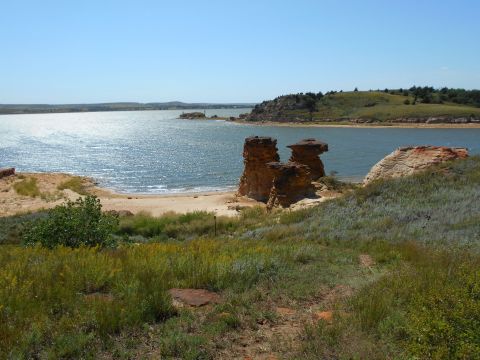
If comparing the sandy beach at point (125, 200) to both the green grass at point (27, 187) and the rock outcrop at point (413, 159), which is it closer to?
the green grass at point (27, 187)

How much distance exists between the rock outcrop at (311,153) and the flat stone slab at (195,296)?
27664 millimetres

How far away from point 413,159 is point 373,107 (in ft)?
461

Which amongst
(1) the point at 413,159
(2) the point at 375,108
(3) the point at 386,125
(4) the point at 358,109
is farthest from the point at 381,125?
(1) the point at 413,159

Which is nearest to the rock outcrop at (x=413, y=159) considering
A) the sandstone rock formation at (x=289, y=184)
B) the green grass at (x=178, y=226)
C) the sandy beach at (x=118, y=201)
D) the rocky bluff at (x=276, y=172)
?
the sandstone rock formation at (x=289, y=184)

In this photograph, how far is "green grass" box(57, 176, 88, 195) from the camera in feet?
135

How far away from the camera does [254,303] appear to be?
19.2ft

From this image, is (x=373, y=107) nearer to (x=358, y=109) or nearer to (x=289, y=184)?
(x=358, y=109)

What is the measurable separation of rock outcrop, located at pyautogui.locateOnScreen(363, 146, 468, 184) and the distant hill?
112686mm

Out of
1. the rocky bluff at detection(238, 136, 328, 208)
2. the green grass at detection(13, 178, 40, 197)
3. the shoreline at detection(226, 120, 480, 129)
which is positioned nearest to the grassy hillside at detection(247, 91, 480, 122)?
the shoreline at detection(226, 120, 480, 129)

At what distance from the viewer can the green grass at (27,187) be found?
39.4m

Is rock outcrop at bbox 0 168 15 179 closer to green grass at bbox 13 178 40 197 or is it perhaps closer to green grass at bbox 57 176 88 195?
green grass at bbox 13 178 40 197

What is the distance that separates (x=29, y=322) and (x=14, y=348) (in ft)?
1.80

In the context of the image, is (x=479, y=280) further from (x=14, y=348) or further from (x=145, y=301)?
(x=14, y=348)

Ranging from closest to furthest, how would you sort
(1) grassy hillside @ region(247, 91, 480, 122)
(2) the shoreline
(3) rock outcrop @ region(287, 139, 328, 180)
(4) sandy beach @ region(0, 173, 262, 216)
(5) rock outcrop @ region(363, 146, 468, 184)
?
(5) rock outcrop @ region(363, 146, 468, 184) → (4) sandy beach @ region(0, 173, 262, 216) → (3) rock outcrop @ region(287, 139, 328, 180) → (2) the shoreline → (1) grassy hillside @ region(247, 91, 480, 122)
